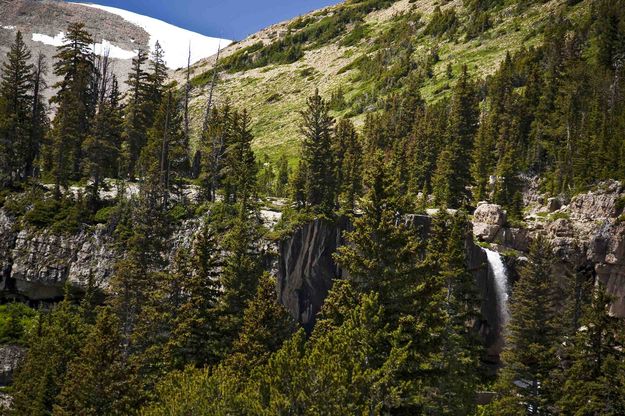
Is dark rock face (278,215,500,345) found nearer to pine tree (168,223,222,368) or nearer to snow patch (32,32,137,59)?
pine tree (168,223,222,368)

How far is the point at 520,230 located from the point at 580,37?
5521 cm

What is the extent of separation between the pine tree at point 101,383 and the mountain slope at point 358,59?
6487cm

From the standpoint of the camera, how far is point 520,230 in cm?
5419

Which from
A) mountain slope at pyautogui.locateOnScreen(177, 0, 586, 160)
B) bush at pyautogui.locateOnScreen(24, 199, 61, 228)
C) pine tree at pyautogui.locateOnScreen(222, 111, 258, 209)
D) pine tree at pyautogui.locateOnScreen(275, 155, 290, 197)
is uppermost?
mountain slope at pyautogui.locateOnScreen(177, 0, 586, 160)

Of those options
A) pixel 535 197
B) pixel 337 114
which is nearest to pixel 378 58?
pixel 337 114

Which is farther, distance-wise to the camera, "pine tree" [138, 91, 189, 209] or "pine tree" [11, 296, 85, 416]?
"pine tree" [138, 91, 189, 209]

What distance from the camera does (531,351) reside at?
33344 millimetres

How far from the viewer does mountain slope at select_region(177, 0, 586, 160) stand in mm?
110938

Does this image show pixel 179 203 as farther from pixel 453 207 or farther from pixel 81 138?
pixel 453 207

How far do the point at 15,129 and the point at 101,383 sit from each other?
40403mm

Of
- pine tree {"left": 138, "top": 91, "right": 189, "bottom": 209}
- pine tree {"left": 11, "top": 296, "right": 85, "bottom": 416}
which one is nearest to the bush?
pine tree {"left": 138, "top": 91, "right": 189, "bottom": 209}

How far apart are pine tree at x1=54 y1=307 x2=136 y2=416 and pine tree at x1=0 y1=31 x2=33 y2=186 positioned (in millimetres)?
34474

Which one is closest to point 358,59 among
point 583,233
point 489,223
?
point 489,223

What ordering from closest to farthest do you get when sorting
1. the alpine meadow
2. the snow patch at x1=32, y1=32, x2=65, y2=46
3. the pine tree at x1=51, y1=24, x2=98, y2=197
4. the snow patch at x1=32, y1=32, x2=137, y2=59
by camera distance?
the alpine meadow, the pine tree at x1=51, y1=24, x2=98, y2=197, the snow patch at x1=32, y1=32, x2=65, y2=46, the snow patch at x1=32, y1=32, x2=137, y2=59
